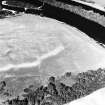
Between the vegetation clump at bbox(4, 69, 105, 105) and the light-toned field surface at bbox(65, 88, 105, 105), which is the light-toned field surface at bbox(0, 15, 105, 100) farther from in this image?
the light-toned field surface at bbox(65, 88, 105, 105)

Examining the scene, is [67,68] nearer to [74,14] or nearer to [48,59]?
[48,59]

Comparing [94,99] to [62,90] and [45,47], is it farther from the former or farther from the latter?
[45,47]

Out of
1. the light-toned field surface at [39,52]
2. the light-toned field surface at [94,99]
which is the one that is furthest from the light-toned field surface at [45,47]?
the light-toned field surface at [94,99]

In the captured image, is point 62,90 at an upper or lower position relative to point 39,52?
lower

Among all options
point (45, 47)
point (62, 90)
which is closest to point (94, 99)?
point (62, 90)

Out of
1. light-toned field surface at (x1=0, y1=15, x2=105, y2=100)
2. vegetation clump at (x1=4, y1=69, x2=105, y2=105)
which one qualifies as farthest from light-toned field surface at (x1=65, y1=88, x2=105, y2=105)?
light-toned field surface at (x1=0, y1=15, x2=105, y2=100)

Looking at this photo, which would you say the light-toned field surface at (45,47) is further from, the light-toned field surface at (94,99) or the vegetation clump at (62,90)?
the light-toned field surface at (94,99)
